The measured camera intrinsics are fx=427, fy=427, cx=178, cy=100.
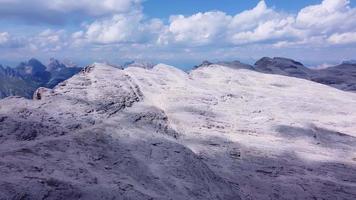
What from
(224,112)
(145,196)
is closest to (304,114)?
(224,112)

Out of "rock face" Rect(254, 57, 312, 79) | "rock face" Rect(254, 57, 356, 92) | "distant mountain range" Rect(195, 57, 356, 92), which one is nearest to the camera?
"distant mountain range" Rect(195, 57, 356, 92)

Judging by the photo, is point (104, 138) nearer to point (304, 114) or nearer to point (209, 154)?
point (209, 154)

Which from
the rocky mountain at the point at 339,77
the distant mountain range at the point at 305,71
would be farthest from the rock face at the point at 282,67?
the rocky mountain at the point at 339,77

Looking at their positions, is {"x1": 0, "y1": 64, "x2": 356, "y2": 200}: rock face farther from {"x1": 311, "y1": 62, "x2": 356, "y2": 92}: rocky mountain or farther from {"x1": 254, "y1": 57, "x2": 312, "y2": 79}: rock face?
{"x1": 254, "y1": 57, "x2": 312, "y2": 79}: rock face

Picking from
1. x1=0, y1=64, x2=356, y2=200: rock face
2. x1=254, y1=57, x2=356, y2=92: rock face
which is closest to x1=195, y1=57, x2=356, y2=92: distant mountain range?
x1=254, y1=57, x2=356, y2=92: rock face

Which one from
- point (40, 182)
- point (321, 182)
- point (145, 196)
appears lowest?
point (321, 182)

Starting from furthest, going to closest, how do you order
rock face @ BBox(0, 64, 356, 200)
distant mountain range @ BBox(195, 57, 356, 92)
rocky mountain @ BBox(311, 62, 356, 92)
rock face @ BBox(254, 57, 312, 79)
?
rock face @ BBox(254, 57, 312, 79) < distant mountain range @ BBox(195, 57, 356, 92) < rocky mountain @ BBox(311, 62, 356, 92) < rock face @ BBox(0, 64, 356, 200)

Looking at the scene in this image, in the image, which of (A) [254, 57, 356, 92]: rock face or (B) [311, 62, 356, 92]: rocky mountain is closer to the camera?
(B) [311, 62, 356, 92]: rocky mountain

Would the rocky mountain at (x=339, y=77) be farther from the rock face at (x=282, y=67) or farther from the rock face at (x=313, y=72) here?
the rock face at (x=282, y=67)
